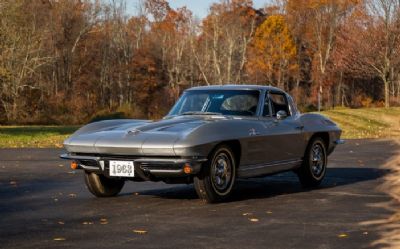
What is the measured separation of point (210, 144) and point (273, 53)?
208ft

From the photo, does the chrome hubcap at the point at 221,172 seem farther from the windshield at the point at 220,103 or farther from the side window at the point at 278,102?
the side window at the point at 278,102

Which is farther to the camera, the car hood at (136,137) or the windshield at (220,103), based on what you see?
the windshield at (220,103)

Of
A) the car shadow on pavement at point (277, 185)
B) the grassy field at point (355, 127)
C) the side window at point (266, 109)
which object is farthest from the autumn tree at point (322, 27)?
the side window at point (266, 109)

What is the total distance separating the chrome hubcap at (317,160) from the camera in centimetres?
1051

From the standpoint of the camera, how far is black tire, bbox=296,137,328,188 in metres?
10.3

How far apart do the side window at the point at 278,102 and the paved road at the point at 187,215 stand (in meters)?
1.20

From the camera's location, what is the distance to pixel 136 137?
820 cm

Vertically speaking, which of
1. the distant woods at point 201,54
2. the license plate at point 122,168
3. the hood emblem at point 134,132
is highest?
the distant woods at point 201,54

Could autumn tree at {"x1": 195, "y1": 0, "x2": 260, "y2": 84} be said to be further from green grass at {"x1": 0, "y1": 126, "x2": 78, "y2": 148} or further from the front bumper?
the front bumper

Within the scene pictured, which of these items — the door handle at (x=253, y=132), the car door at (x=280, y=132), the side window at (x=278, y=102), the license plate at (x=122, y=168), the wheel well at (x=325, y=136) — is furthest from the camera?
the wheel well at (x=325, y=136)

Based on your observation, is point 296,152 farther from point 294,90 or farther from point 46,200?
point 294,90

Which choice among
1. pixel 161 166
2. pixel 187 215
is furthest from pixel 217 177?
pixel 187 215

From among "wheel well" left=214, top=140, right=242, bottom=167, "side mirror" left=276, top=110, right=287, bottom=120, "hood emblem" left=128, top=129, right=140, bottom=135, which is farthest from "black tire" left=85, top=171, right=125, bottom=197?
"side mirror" left=276, top=110, right=287, bottom=120

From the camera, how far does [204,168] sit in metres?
8.24
